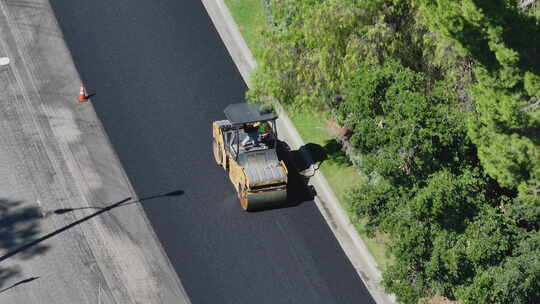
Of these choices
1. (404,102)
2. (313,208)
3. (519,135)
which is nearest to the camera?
(519,135)

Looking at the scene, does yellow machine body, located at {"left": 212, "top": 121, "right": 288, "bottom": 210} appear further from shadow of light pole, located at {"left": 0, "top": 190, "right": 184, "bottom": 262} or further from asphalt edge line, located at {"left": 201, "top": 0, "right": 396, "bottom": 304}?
shadow of light pole, located at {"left": 0, "top": 190, "right": 184, "bottom": 262}

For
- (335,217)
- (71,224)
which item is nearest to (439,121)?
(335,217)

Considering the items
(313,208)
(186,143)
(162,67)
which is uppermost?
(162,67)

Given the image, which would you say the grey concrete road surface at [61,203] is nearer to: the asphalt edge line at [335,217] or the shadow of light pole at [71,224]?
the shadow of light pole at [71,224]

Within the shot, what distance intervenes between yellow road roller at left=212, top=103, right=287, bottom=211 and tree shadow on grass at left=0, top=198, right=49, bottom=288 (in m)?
6.58

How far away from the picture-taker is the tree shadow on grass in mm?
25766

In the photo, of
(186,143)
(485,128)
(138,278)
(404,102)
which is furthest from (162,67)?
(485,128)

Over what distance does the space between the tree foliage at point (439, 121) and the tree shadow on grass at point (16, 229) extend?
8.90 metres

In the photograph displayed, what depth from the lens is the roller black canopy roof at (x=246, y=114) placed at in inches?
1091

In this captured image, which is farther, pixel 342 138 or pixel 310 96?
pixel 342 138

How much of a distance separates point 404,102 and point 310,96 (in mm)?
4984

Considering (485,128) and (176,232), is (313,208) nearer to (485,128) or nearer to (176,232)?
(176,232)

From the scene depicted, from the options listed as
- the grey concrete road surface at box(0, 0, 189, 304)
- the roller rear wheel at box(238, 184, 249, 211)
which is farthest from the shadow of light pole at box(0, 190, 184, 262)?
the roller rear wheel at box(238, 184, 249, 211)

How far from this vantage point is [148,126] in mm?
31469
